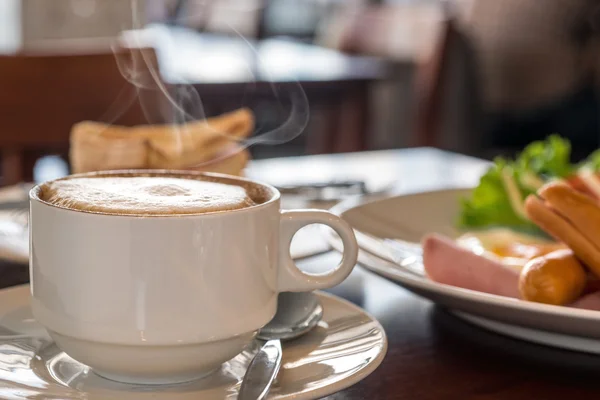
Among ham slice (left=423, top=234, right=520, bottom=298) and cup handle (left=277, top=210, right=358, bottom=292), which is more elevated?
cup handle (left=277, top=210, right=358, bottom=292)

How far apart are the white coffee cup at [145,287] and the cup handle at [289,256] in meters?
0.04

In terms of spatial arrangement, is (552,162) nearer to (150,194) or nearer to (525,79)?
(150,194)

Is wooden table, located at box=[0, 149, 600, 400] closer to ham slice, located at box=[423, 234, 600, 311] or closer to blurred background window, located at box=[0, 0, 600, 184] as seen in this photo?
ham slice, located at box=[423, 234, 600, 311]

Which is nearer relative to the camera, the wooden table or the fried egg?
the wooden table

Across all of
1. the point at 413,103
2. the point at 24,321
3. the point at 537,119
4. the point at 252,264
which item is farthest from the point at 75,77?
the point at 537,119

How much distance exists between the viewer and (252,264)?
557mm

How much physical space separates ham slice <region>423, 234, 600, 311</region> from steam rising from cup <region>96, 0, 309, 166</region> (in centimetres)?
27

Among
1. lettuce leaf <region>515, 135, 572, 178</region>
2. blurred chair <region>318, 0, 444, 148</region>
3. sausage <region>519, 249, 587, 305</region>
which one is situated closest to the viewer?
sausage <region>519, 249, 587, 305</region>

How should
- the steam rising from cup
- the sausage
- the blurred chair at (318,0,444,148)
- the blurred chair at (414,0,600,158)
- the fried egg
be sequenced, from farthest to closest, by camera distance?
the blurred chair at (414,0,600,158) < the blurred chair at (318,0,444,148) < the steam rising from cup < the fried egg < the sausage

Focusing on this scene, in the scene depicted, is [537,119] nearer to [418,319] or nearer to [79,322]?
[418,319]

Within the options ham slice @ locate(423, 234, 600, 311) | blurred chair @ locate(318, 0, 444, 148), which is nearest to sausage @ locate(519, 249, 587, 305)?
ham slice @ locate(423, 234, 600, 311)

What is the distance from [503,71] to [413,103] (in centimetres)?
42

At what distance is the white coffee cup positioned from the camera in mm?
519

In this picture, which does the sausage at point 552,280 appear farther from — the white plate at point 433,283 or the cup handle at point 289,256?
the cup handle at point 289,256
